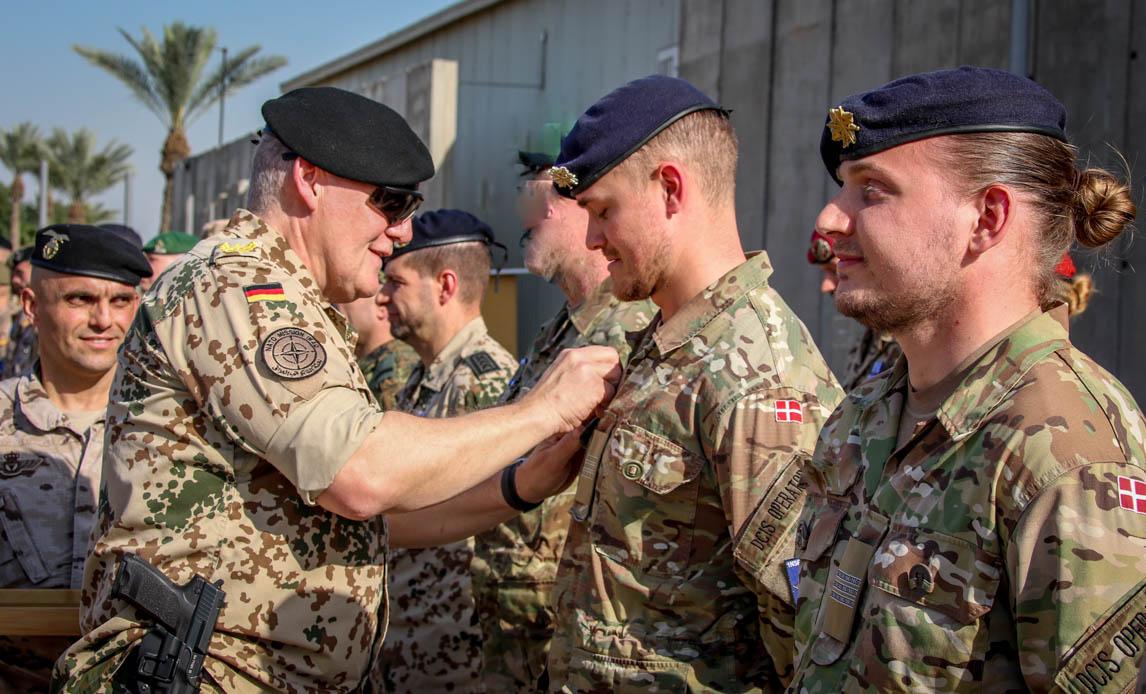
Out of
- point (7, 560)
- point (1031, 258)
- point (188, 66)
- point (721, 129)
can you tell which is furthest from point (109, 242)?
point (188, 66)

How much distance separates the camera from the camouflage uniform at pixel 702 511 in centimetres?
254

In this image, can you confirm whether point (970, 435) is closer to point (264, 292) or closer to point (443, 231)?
point (264, 292)

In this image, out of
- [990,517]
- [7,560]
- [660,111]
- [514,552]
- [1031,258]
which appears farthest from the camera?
[514,552]

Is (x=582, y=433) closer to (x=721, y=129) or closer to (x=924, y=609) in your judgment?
(x=721, y=129)

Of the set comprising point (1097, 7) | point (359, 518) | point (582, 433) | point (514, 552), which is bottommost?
point (514, 552)

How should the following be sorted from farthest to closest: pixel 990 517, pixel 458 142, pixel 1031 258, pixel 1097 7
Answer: pixel 458 142, pixel 1097 7, pixel 1031 258, pixel 990 517

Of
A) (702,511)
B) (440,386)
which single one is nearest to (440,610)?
(440,386)

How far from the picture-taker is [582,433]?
10.4 feet

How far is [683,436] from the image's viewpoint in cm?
272

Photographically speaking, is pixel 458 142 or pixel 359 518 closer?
pixel 359 518

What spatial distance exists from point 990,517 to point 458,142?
1491 cm

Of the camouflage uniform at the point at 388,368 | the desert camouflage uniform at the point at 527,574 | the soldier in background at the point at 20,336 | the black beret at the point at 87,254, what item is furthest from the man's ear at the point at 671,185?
the soldier in background at the point at 20,336

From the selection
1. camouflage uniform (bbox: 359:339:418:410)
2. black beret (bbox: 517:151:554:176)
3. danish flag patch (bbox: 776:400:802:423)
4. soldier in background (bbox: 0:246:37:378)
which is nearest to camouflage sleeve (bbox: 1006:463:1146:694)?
danish flag patch (bbox: 776:400:802:423)

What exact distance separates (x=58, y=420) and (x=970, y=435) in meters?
3.83
